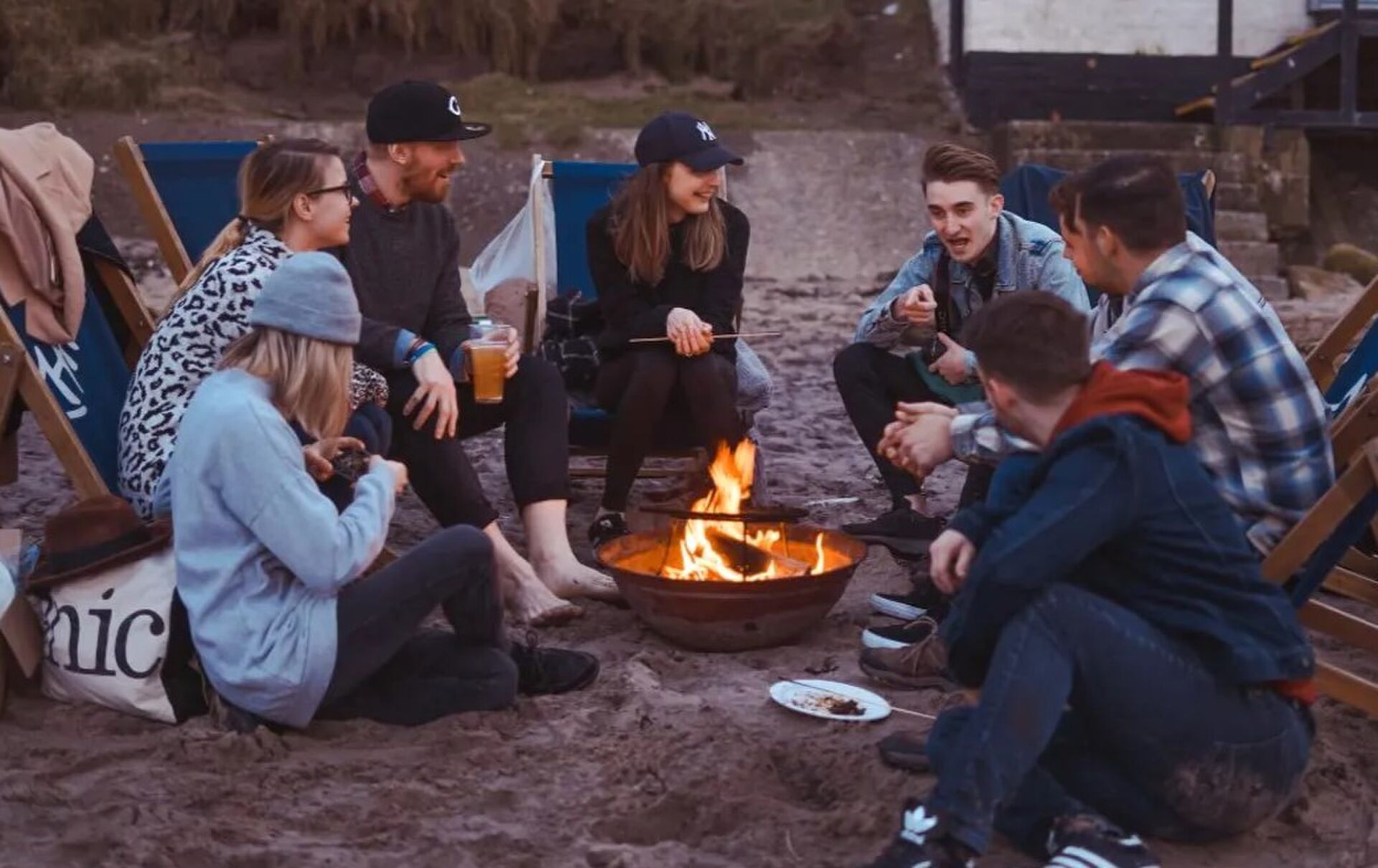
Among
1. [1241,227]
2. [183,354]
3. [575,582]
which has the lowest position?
[575,582]

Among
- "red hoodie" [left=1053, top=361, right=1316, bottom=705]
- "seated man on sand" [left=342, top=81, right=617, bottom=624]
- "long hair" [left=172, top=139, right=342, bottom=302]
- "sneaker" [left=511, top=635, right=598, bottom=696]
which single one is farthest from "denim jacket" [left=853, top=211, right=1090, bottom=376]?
"red hoodie" [left=1053, top=361, right=1316, bottom=705]

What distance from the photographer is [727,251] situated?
18.3ft

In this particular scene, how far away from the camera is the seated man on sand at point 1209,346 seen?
3422mm

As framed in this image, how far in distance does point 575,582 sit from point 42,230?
5.73 ft

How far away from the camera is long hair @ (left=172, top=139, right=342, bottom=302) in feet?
14.3

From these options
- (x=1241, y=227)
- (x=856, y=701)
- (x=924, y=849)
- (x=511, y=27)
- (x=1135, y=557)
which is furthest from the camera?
(x=511, y=27)

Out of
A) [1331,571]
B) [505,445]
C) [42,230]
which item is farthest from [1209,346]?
[42,230]

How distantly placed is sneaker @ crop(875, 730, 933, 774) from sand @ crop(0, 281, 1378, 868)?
0.08 feet

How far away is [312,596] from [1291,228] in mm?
10042

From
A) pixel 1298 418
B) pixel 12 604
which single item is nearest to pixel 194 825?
pixel 12 604

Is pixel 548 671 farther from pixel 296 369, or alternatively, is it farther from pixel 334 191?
pixel 334 191

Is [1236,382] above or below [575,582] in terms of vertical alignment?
above

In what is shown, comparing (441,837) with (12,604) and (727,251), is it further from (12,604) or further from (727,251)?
(727,251)

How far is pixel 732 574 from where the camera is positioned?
445 cm
